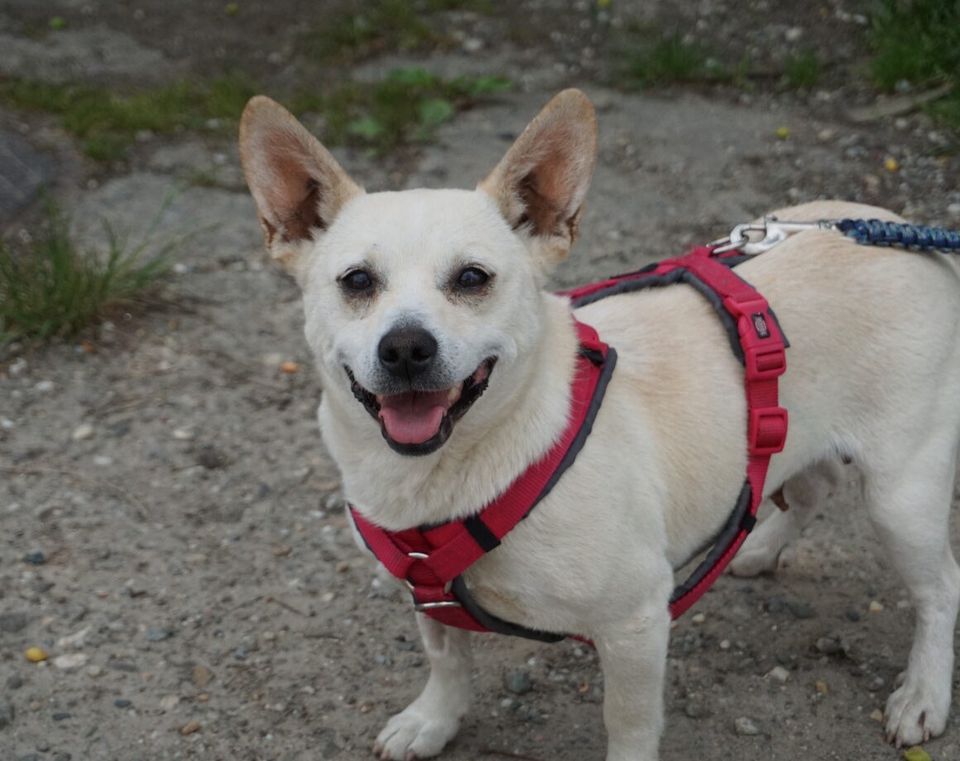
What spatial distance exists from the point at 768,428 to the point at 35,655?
91.8 inches

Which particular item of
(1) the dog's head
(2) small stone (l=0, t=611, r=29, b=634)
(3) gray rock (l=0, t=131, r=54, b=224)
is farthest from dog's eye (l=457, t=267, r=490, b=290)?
(3) gray rock (l=0, t=131, r=54, b=224)

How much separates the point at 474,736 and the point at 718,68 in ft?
15.7

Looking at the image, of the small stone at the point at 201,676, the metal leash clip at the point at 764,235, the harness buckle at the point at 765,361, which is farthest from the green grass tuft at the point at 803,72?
the small stone at the point at 201,676

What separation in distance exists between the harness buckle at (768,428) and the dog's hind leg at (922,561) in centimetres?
36

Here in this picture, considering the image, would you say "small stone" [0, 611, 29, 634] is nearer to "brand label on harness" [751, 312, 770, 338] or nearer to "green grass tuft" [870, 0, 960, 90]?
"brand label on harness" [751, 312, 770, 338]

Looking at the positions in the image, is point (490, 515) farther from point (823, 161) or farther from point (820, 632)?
point (823, 161)

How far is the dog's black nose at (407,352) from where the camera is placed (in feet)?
8.13

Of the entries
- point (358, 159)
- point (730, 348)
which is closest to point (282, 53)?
point (358, 159)

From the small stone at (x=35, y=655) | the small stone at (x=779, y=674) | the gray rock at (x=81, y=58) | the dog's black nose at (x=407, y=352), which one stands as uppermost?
the dog's black nose at (x=407, y=352)

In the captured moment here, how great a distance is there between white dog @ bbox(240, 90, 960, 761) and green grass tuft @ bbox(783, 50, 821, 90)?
367cm

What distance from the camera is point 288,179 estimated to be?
293 centimetres

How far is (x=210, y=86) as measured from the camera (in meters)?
7.14

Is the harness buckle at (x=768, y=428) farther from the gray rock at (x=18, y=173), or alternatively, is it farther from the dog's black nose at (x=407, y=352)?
the gray rock at (x=18, y=173)

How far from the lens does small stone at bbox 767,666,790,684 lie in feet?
11.4
